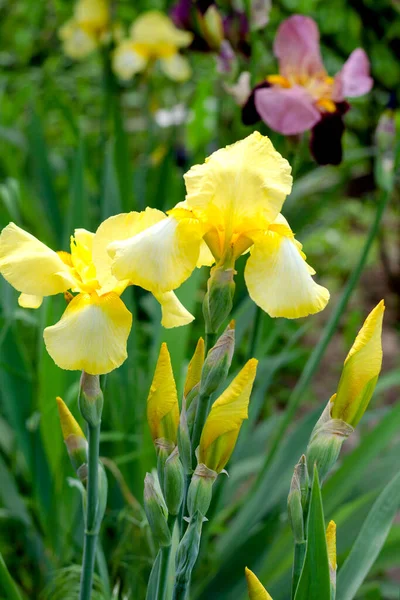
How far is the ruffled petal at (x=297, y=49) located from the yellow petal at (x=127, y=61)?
1015 millimetres

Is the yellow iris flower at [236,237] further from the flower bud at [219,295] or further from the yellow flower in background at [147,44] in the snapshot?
the yellow flower in background at [147,44]

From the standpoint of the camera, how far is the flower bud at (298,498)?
0.62m

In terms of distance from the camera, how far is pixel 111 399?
1320mm

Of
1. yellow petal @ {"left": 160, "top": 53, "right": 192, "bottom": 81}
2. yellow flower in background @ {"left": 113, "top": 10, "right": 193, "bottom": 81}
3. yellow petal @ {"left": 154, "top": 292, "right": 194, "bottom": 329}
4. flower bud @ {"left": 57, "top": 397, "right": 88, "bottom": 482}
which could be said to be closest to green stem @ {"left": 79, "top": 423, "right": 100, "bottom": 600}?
flower bud @ {"left": 57, "top": 397, "right": 88, "bottom": 482}

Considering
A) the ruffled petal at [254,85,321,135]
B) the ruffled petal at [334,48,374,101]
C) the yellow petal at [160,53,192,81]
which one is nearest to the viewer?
the ruffled petal at [254,85,321,135]

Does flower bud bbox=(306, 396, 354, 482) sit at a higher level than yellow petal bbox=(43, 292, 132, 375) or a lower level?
lower

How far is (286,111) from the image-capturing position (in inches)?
43.0

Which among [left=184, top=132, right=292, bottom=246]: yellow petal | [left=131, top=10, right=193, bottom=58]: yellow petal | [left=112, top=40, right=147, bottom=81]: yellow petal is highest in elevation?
[left=184, top=132, right=292, bottom=246]: yellow petal

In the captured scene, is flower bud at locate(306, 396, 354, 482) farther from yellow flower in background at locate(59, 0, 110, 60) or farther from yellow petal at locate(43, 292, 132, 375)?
yellow flower in background at locate(59, 0, 110, 60)

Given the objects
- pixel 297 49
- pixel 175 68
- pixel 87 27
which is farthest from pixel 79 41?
pixel 297 49

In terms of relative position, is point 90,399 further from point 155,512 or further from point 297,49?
point 297,49

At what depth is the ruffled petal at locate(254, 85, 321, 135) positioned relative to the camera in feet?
3.54

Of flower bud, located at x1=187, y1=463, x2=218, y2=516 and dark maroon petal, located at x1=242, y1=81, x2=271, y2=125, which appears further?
dark maroon petal, located at x1=242, y1=81, x2=271, y2=125

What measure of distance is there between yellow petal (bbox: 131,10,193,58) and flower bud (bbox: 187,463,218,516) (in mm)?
1836
